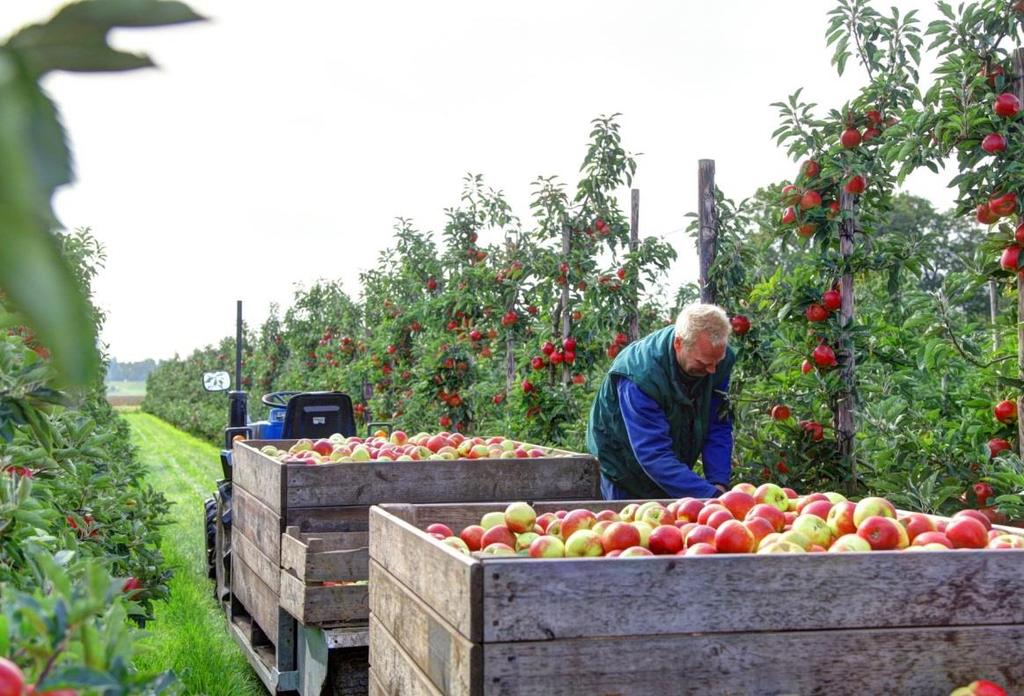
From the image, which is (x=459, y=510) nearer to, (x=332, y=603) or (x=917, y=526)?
(x=332, y=603)

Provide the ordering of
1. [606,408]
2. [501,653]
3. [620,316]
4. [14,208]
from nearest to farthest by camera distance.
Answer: [14,208] < [501,653] < [606,408] < [620,316]

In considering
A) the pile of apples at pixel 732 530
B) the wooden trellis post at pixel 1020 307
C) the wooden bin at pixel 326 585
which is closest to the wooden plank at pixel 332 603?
the wooden bin at pixel 326 585

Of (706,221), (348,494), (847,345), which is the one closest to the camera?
(348,494)

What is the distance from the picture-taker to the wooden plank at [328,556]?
4.35 meters

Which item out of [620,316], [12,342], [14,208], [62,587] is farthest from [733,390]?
[14,208]

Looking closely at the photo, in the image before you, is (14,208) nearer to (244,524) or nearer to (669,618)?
(669,618)

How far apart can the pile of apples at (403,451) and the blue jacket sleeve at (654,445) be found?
688mm

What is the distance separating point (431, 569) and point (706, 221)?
426 cm

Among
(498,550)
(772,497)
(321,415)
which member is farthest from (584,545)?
(321,415)

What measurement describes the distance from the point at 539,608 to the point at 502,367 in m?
11.0

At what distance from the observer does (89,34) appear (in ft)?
1.04

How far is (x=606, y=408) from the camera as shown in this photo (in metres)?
5.07

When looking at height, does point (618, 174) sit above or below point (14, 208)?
above

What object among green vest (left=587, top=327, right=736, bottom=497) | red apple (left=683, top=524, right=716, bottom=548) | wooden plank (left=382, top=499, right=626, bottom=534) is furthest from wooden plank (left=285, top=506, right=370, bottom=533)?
red apple (left=683, top=524, right=716, bottom=548)
